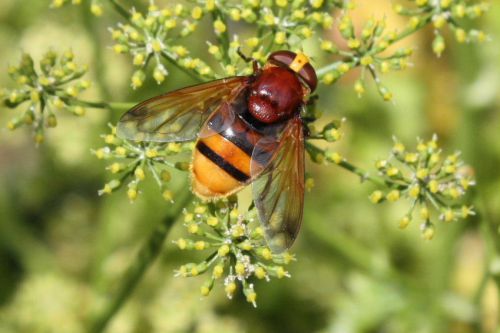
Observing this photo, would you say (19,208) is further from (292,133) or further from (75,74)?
(292,133)

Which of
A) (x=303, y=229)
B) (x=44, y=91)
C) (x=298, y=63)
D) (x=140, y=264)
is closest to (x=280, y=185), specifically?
(x=298, y=63)

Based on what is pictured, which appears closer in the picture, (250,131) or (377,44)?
(250,131)

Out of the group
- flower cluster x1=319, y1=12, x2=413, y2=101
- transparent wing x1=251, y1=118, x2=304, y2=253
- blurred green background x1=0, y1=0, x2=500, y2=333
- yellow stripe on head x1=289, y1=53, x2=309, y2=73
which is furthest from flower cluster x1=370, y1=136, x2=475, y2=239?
blurred green background x1=0, y1=0, x2=500, y2=333

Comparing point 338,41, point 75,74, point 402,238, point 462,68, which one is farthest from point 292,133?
point 338,41

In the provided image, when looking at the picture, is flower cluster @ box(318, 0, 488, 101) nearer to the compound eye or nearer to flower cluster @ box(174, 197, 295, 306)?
the compound eye

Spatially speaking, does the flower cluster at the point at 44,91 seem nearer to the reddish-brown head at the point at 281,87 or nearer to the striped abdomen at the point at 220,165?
the striped abdomen at the point at 220,165

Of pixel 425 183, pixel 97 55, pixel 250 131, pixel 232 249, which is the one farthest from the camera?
pixel 97 55

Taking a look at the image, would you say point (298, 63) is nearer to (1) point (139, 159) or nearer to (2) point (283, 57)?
(2) point (283, 57)
